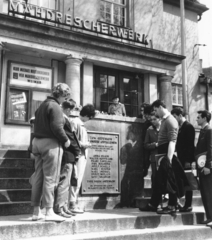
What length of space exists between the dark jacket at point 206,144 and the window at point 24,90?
6953 millimetres

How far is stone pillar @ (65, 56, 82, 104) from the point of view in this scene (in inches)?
479

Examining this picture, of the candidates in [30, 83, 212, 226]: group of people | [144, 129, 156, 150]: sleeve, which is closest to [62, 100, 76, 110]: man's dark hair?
[30, 83, 212, 226]: group of people

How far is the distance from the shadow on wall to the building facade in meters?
0.20

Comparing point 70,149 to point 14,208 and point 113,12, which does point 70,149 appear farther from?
point 113,12

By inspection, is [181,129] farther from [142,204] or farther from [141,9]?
[141,9]

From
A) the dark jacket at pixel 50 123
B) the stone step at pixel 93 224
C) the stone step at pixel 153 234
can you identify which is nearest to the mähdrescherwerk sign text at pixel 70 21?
the dark jacket at pixel 50 123

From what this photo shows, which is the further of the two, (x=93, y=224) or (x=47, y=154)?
(x=93, y=224)

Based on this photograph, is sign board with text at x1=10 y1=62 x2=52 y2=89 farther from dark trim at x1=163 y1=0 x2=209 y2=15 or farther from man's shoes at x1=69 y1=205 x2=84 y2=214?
dark trim at x1=163 y1=0 x2=209 y2=15

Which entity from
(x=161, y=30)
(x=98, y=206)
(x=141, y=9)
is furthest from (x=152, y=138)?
(x=161, y=30)

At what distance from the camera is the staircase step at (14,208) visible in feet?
18.8

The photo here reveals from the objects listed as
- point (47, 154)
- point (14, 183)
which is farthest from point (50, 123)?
point (14, 183)

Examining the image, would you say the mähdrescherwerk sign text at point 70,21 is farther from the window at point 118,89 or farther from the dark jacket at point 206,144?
the dark jacket at point 206,144

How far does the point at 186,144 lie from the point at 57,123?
2935mm

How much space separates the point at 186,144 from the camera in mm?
6742
